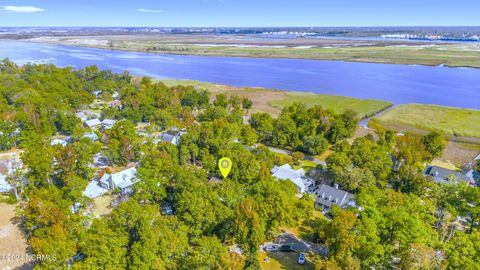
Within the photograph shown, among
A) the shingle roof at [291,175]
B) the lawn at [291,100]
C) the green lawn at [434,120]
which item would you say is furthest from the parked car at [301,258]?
the lawn at [291,100]

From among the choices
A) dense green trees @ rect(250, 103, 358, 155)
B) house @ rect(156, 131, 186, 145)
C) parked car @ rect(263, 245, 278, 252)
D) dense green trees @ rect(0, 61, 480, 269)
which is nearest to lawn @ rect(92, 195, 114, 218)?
dense green trees @ rect(0, 61, 480, 269)

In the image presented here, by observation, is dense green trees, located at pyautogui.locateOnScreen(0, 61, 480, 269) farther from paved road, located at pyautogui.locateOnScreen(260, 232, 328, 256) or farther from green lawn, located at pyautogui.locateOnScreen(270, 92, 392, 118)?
green lawn, located at pyautogui.locateOnScreen(270, 92, 392, 118)

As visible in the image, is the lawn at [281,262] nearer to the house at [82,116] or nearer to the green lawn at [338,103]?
the house at [82,116]

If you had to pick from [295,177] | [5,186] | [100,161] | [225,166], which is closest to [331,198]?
[295,177]

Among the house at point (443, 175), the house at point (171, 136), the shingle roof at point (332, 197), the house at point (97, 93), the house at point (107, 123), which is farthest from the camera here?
the house at point (97, 93)

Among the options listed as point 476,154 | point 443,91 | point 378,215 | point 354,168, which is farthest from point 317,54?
point 378,215

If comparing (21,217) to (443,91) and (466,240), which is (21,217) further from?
(443,91)
